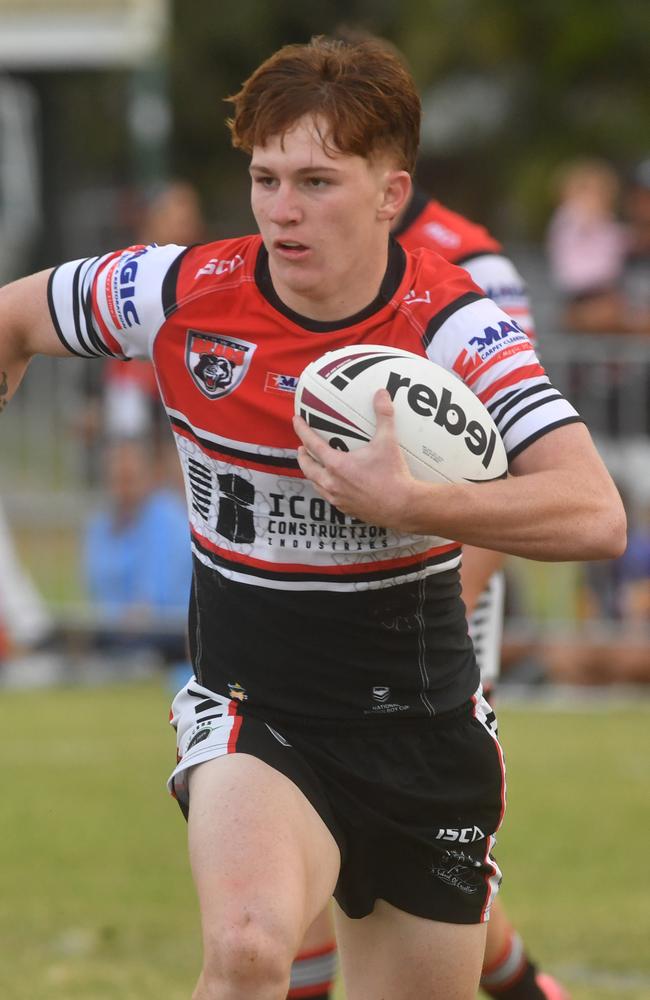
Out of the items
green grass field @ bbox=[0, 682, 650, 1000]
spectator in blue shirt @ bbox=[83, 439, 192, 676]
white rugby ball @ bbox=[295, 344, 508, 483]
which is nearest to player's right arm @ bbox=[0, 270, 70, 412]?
white rugby ball @ bbox=[295, 344, 508, 483]

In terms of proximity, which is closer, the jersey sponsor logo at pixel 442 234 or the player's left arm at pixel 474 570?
the player's left arm at pixel 474 570

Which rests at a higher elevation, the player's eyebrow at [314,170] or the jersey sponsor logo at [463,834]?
the player's eyebrow at [314,170]

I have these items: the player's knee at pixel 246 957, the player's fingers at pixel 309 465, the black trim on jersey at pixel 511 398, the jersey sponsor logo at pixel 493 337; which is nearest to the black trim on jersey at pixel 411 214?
the jersey sponsor logo at pixel 493 337

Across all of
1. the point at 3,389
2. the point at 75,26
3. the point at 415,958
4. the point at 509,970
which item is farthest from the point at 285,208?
the point at 75,26

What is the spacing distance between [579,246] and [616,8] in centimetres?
1518

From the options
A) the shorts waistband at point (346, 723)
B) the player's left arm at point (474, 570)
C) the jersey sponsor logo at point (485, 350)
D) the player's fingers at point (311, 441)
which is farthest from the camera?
the player's left arm at point (474, 570)

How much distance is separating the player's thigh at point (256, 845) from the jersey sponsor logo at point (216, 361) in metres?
0.88

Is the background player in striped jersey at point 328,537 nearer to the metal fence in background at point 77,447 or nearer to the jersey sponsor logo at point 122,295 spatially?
the jersey sponsor logo at point 122,295

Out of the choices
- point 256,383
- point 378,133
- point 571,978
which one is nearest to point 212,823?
point 256,383

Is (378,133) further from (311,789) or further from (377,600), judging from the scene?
(311,789)

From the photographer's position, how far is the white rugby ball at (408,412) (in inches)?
148

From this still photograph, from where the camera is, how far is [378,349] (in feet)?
12.7

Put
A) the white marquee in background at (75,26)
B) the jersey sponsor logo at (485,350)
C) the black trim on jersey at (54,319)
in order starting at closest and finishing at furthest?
the jersey sponsor logo at (485,350)
the black trim on jersey at (54,319)
the white marquee in background at (75,26)

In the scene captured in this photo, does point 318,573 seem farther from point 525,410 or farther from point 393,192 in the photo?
point 393,192
